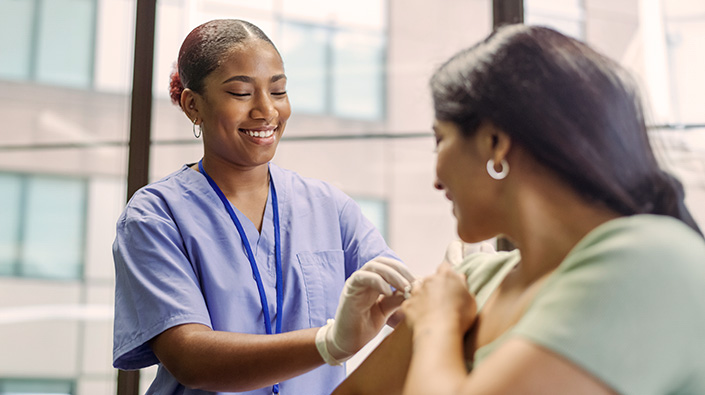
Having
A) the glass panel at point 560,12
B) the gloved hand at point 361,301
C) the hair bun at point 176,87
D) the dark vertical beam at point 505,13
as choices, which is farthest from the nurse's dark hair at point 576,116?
the glass panel at point 560,12

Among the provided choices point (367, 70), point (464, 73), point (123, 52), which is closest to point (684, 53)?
point (367, 70)

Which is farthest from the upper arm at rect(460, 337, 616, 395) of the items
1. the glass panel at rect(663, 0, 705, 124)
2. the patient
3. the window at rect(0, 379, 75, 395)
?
the window at rect(0, 379, 75, 395)

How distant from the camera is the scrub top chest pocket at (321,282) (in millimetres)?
1612

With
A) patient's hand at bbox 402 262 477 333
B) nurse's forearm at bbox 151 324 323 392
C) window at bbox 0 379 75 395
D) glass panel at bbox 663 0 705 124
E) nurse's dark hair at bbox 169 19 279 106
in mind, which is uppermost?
glass panel at bbox 663 0 705 124

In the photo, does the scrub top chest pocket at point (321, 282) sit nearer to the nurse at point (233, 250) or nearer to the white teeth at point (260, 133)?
the nurse at point (233, 250)

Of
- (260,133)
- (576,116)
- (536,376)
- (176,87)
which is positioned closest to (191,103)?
(176,87)

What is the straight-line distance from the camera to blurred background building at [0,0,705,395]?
3.03 metres

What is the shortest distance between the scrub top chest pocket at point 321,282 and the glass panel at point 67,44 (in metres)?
2.14

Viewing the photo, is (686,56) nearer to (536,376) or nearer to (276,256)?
(276,256)

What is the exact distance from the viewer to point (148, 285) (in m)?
1.46

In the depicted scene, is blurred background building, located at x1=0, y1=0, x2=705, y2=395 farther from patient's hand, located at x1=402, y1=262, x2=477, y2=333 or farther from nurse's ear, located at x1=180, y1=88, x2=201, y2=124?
patient's hand, located at x1=402, y1=262, x2=477, y2=333

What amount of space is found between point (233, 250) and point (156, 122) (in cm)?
179

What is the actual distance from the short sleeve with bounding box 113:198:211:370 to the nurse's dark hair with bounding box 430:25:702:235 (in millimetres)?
825

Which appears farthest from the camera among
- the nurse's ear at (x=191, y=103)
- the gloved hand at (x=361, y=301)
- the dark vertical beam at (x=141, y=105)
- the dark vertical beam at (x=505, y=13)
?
the dark vertical beam at (x=141, y=105)
